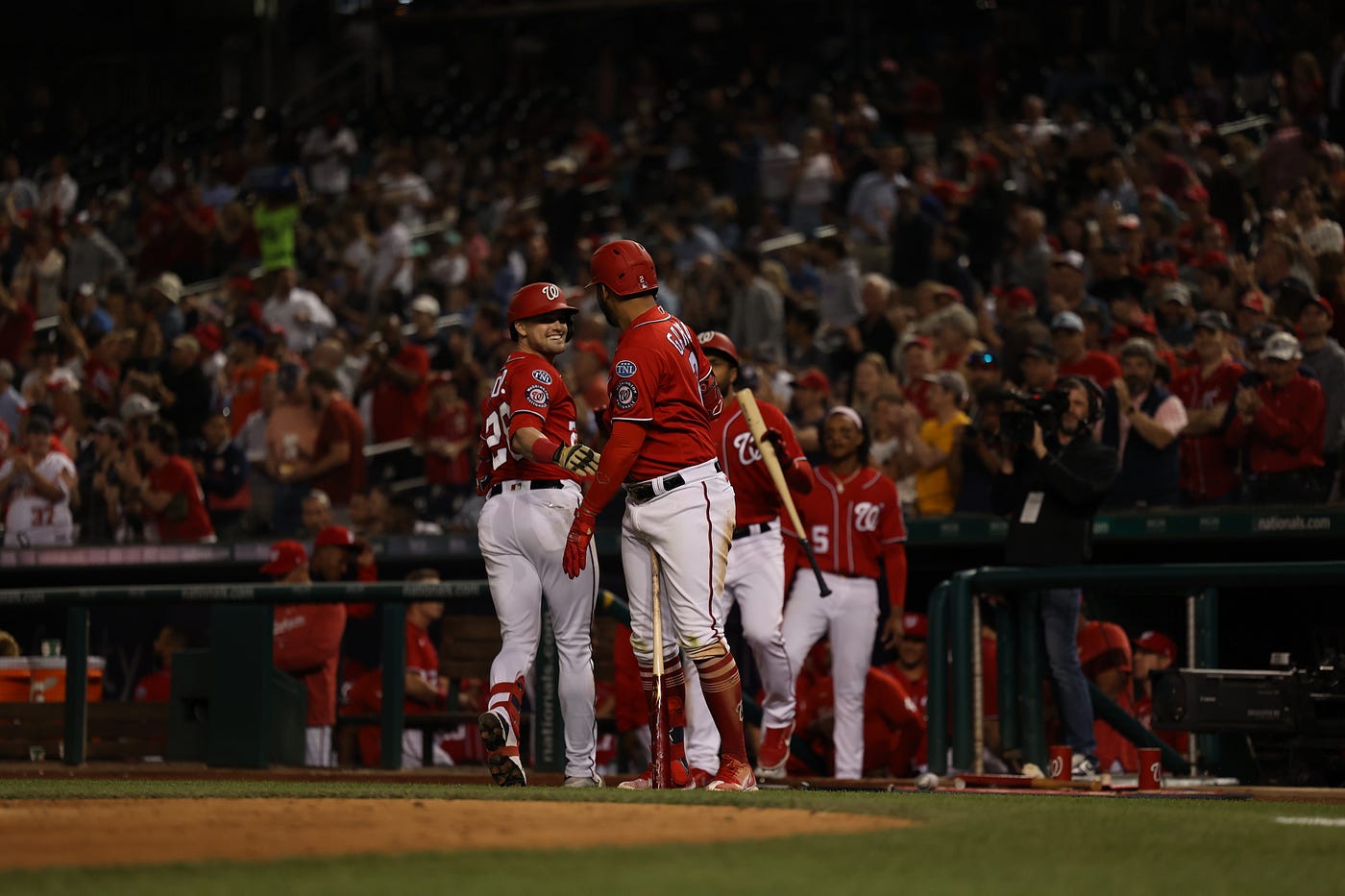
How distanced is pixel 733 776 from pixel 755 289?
8.23 m

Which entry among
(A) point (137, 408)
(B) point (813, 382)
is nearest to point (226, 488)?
(A) point (137, 408)

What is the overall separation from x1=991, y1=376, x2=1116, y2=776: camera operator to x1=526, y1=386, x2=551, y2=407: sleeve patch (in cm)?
255

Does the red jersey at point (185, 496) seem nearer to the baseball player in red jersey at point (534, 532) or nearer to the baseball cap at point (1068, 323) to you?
the baseball cap at point (1068, 323)

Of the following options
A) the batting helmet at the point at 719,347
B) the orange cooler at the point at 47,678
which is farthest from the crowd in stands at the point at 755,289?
the orange cooler at the point at 47,678

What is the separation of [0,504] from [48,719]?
3.83 metres

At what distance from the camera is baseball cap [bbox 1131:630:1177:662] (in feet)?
28.9

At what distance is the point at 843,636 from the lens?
30.9 feet

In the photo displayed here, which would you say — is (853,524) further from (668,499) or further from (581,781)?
(668,499)

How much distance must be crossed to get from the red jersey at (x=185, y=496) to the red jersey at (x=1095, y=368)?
5984 millimetres

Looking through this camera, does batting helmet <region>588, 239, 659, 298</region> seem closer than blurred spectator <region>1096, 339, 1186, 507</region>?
Yes

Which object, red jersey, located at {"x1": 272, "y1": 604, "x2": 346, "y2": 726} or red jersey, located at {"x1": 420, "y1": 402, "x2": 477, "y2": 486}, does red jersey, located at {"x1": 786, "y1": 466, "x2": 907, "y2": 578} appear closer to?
red jersey, located at {"x1": 272, "y1": 604, "x2": 346, "y2": 726}

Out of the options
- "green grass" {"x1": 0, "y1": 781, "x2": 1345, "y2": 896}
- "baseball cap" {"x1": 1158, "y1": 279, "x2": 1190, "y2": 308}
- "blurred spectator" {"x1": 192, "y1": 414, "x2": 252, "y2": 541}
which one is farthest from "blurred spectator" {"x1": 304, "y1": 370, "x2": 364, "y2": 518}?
"green grass" {"x1": 0, "y1": 781, "x2": 1345, "y2": 896}

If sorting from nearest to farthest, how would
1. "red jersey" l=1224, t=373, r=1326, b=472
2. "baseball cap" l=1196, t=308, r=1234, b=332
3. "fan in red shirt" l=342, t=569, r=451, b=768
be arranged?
"red jersey" l=1224, t=373, r=1326, b=472 → "fan in red shirt" l=342, t=569, r=451, b=768 → "baseball cap" l=1196, t=308, r=1234, b=332

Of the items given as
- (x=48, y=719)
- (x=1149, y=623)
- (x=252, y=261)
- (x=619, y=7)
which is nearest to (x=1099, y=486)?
(x=1149, y=623)
